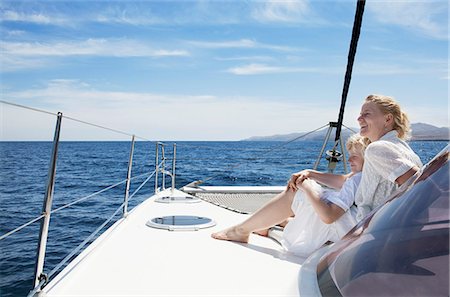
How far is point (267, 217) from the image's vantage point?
1660 millimetres

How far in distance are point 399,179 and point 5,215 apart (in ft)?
23.1

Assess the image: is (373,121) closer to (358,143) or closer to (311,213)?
(358,143)

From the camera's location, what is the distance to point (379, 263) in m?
0.61

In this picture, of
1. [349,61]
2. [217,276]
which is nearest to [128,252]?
[217,276]

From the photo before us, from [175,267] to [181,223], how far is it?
661 millimetres

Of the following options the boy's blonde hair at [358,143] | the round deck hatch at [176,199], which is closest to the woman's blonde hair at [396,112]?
the boy's blonde hair at [358,143]

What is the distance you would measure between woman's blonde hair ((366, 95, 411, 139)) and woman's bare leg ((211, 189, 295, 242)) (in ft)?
1.52

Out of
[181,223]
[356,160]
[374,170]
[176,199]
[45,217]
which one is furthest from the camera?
[176,199]

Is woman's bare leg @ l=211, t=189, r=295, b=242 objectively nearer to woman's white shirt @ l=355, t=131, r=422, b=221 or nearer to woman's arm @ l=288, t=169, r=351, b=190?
woman's arm @ l=288, t=169, r=351, b=190

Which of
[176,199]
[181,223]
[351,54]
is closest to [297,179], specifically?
[181,223]

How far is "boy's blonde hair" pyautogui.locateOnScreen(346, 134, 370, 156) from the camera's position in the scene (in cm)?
161

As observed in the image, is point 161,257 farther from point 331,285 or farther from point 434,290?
point 434,290

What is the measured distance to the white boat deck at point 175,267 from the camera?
1.15m

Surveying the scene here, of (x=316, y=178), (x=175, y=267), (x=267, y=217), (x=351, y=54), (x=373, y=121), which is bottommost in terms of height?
(x=175, y=267)
